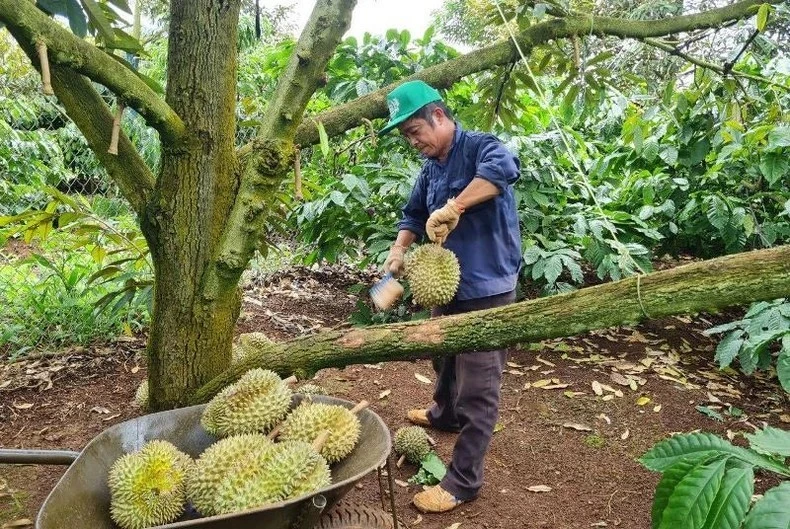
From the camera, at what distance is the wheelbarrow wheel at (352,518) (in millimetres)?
1505

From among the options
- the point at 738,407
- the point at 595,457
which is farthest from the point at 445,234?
the point at 738,407

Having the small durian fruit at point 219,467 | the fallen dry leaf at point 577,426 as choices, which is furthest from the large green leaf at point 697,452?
the fallen dry leaf at point 577,426

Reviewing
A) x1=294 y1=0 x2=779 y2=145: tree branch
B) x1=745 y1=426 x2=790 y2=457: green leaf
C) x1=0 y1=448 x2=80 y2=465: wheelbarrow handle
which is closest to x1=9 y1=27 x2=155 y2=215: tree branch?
x1=294 y1=0 x2=779 y2=145: tree branch

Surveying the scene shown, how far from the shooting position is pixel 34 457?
1.48 metres

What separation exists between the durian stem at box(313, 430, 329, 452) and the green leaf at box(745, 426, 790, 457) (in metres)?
1.02

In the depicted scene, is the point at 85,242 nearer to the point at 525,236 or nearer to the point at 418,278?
the point at 418,278

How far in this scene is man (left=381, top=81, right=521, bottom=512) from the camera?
7.64ft

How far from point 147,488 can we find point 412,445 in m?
1.49

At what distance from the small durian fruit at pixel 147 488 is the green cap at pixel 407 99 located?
4.92ft

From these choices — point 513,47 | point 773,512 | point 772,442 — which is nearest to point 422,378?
point 513,47

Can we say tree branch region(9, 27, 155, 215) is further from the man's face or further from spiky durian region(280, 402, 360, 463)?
the man's face

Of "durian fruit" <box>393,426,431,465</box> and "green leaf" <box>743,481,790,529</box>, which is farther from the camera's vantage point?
"durian fruit" <box>393,426,431,465</box>

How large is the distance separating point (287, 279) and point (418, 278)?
345 cm

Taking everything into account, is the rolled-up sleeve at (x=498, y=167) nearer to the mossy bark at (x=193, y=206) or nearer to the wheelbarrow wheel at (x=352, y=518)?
the mossy bark at (x=193, y=206)
